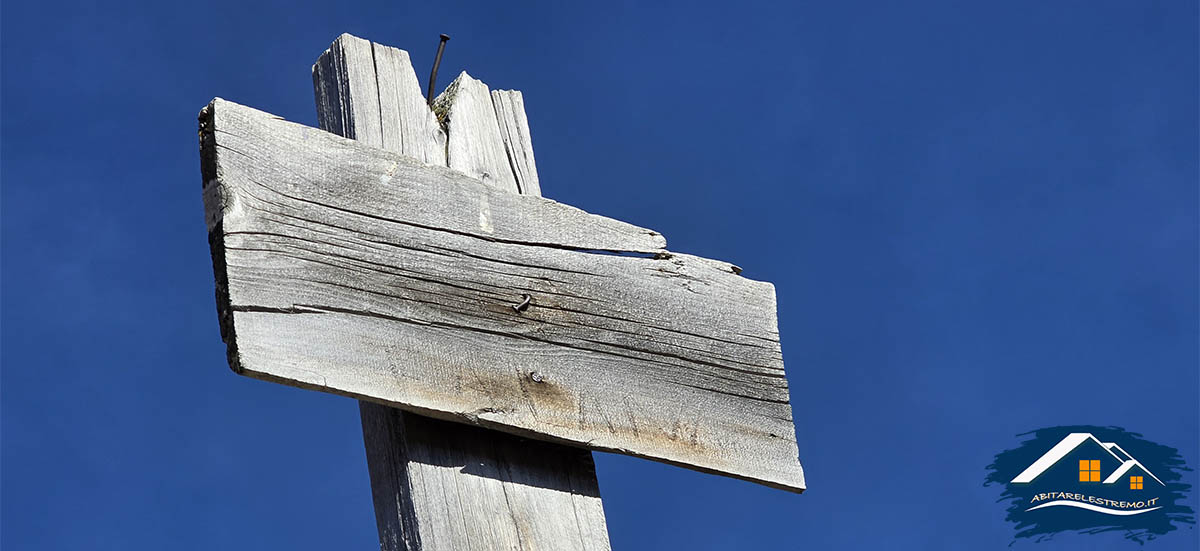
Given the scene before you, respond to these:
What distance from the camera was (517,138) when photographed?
2.27 meters

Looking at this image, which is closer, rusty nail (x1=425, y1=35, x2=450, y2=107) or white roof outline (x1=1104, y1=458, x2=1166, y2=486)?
rusty nail (x1=425, y1=35, x2=450, y2=107)

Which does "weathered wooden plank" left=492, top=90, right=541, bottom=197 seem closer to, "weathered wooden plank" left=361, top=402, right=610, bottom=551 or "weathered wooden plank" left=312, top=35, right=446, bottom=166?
"weathered wooden plank" left=312, top=35, right=446, bottom=166

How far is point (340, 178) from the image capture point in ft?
5.86

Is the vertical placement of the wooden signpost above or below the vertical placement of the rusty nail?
below

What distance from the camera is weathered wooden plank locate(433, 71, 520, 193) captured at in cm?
212

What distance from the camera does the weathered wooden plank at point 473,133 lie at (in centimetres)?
212

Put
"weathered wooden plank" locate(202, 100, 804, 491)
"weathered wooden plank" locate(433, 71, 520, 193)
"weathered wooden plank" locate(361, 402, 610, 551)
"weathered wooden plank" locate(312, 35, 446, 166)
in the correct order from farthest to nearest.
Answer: "weathered wooden plank" locate(433, 71, 520, 193)
"weathered wooden plank" locate(312, 35, 446, 166)
"weathered wooden plank" locate(361, 402, 610, 551)
"weathered wooden plank" locate(202, 100, 804, 491)

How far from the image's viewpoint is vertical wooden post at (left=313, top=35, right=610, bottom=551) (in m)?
1.79

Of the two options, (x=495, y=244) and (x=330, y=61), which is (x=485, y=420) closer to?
(x=495, y=244)

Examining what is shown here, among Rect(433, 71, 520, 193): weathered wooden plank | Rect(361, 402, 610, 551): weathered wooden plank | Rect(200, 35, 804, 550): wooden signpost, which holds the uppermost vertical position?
Rect(433, 71, 520, 193): weathered wooden plank

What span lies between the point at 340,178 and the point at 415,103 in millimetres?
367

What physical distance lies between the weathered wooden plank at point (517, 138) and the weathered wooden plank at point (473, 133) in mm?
13

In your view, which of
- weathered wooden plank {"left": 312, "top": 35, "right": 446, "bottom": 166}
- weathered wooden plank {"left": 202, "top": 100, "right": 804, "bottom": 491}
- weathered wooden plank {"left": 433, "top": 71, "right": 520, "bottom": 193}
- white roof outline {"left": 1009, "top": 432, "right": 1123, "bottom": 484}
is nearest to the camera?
weathered wooden plank {"left": 202, "top": 100, "right": 804, "bottom": 491}

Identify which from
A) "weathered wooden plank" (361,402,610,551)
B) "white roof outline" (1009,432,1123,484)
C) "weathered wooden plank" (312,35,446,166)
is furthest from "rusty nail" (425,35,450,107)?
"white roof outline" (1009,432,1123,484)
